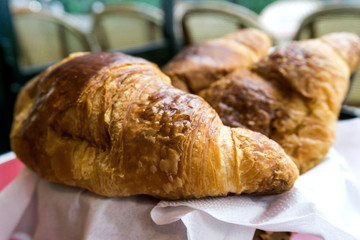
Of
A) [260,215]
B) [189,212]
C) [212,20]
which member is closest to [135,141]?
[189,212]

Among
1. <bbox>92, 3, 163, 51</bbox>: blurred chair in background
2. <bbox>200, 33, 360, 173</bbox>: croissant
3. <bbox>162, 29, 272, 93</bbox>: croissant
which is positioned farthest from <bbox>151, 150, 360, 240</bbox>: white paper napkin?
<bbox>92, 3, 163, 51</bbox>: blurred chair in background

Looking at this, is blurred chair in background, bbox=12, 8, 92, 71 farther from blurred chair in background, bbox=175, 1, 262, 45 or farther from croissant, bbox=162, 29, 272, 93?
croissant, bbox=162, 29, 272, 93

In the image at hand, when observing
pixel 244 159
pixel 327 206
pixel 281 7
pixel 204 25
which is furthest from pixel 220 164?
pixel 281 7

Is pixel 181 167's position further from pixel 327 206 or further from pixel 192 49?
pixel 192 49

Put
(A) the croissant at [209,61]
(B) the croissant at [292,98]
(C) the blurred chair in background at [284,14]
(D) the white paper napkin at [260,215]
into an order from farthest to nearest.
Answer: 1. (C) the blurred chair in background at [284,14]
2. (A) the croissant at [209,61]
3. (B) the croissant at [292,98]
4. (D) the white paper napkin at [260,215]

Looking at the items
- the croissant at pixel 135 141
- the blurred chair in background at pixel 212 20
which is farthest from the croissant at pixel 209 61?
the blurred chair in background at pixel 212 20

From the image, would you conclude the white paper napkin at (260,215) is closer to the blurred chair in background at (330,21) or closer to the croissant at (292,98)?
the croissant at (292,98)
